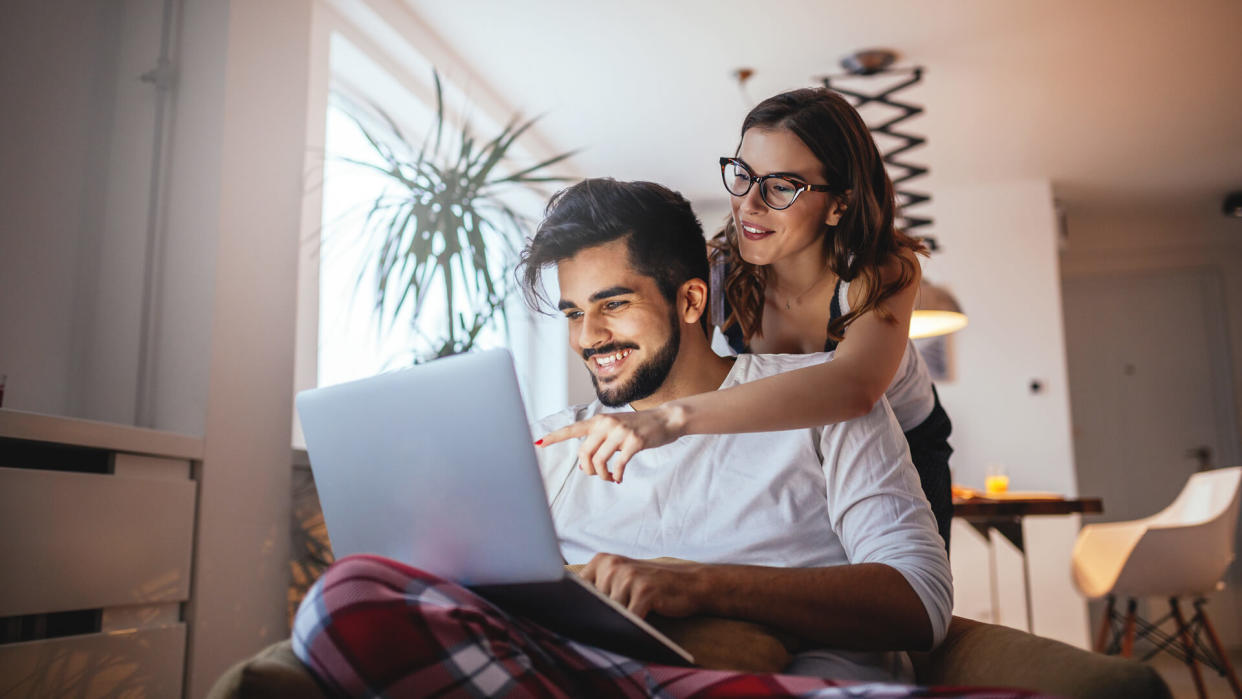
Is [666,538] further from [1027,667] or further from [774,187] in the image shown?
[774,187]

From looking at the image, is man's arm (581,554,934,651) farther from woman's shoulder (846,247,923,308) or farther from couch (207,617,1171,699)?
woman's shoulder (846,247,923,308)

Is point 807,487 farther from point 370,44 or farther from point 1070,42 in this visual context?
point 1070,42

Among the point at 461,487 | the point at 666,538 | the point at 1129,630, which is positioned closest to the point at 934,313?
the point at 1129,630

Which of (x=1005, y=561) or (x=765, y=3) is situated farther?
(x=1005, y=561)

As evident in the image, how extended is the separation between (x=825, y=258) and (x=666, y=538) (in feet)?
2.35

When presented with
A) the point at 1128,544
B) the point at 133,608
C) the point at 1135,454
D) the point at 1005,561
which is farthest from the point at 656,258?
the point at 1135,454

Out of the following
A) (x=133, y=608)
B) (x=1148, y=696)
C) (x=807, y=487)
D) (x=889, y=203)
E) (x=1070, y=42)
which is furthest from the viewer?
(x=1070, y=42)

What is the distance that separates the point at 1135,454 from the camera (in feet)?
23.2

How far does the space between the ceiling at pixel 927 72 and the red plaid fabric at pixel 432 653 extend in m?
3.66

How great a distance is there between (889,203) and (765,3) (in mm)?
2624

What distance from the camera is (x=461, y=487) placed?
0.97 m

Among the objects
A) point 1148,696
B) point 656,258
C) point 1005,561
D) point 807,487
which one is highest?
point 656,258

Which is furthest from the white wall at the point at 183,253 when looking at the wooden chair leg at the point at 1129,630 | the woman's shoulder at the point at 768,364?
the wooden chair leg at the point at 1129,630

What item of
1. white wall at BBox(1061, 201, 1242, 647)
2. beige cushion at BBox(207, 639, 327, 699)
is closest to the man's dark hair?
beige cushion at BBox(207, 639, 327, 699)
